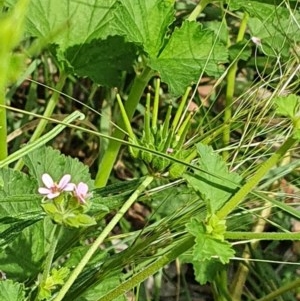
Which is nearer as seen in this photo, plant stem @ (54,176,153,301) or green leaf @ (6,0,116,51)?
plant stem @ (54,176,153,301)

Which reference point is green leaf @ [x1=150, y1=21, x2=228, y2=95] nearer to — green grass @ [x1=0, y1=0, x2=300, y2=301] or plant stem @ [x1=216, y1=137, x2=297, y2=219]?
green grass @ [x1=0, y1=0, x2=300, y2=301]

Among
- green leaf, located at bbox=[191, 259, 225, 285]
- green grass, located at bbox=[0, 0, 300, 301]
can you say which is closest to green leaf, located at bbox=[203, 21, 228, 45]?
green grass, located at bbox=[0, 0, 300, 301]

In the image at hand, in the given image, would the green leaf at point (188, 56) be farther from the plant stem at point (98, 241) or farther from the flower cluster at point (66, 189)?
the flower cluster at point (66, 189)

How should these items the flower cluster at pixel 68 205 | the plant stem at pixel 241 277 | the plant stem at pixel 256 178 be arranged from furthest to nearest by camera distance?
the plant stem at pixel 241 277
the plant stem at pixel 256 178
the flower cluster at pixel 68 205

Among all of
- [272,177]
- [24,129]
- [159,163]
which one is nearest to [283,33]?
[272,177]

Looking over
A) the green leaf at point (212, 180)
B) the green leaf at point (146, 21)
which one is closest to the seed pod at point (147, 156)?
the green leaf at point (212, 180)

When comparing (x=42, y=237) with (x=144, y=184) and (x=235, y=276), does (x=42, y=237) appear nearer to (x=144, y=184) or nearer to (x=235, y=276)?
(x=144, y=184)
